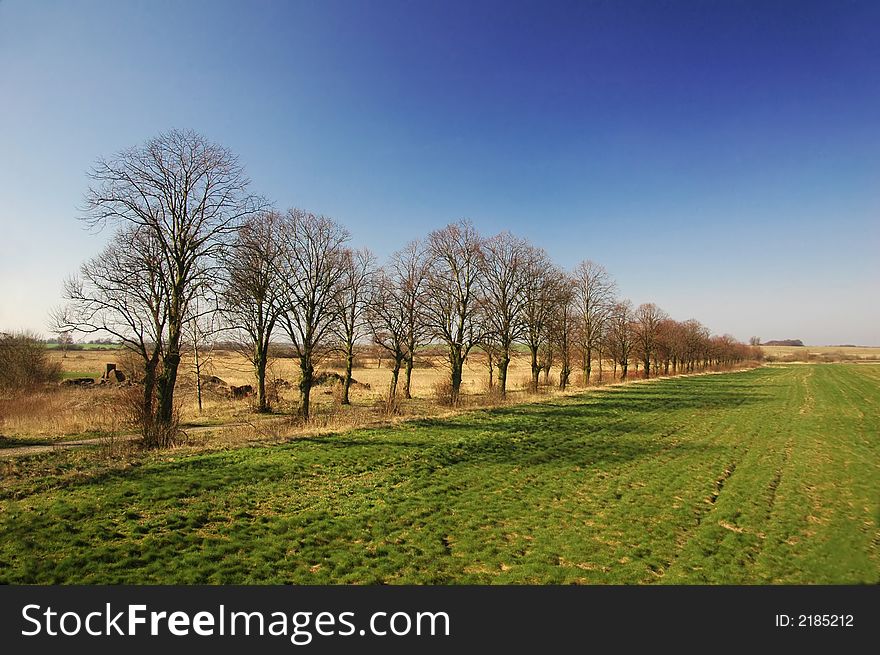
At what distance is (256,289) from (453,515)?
20994 mm

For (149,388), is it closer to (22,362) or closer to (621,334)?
(22,362)

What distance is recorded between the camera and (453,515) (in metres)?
10.2

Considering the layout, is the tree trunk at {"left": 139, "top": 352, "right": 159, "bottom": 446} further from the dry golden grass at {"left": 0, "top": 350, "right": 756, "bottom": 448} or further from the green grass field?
the green grass field

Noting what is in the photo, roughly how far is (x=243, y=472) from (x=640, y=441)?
17400mm

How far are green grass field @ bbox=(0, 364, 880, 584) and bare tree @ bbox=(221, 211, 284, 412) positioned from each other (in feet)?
35.3

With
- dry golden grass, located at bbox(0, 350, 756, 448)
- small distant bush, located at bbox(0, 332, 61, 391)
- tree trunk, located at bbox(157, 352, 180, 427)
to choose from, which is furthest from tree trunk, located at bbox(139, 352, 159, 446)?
small distant bush, located at bbox(0, 332, 61, 391)

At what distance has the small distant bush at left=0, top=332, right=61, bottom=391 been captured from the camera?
33.0m

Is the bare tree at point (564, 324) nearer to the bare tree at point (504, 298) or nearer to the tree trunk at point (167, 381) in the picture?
the bare tree at point (504, 298)

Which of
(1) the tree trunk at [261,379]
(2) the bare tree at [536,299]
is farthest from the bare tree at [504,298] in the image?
(1) the tree trunk at [261,379]

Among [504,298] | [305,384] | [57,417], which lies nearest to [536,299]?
[504,298]

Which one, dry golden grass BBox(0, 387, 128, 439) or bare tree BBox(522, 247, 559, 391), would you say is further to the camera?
A: bare tree BBox(522, 247, 559, 391)

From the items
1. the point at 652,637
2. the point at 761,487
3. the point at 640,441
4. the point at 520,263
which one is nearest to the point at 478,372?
the point at 520,263

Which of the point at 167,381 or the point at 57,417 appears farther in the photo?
the point at 57,417

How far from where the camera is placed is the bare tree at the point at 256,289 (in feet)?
71.7
